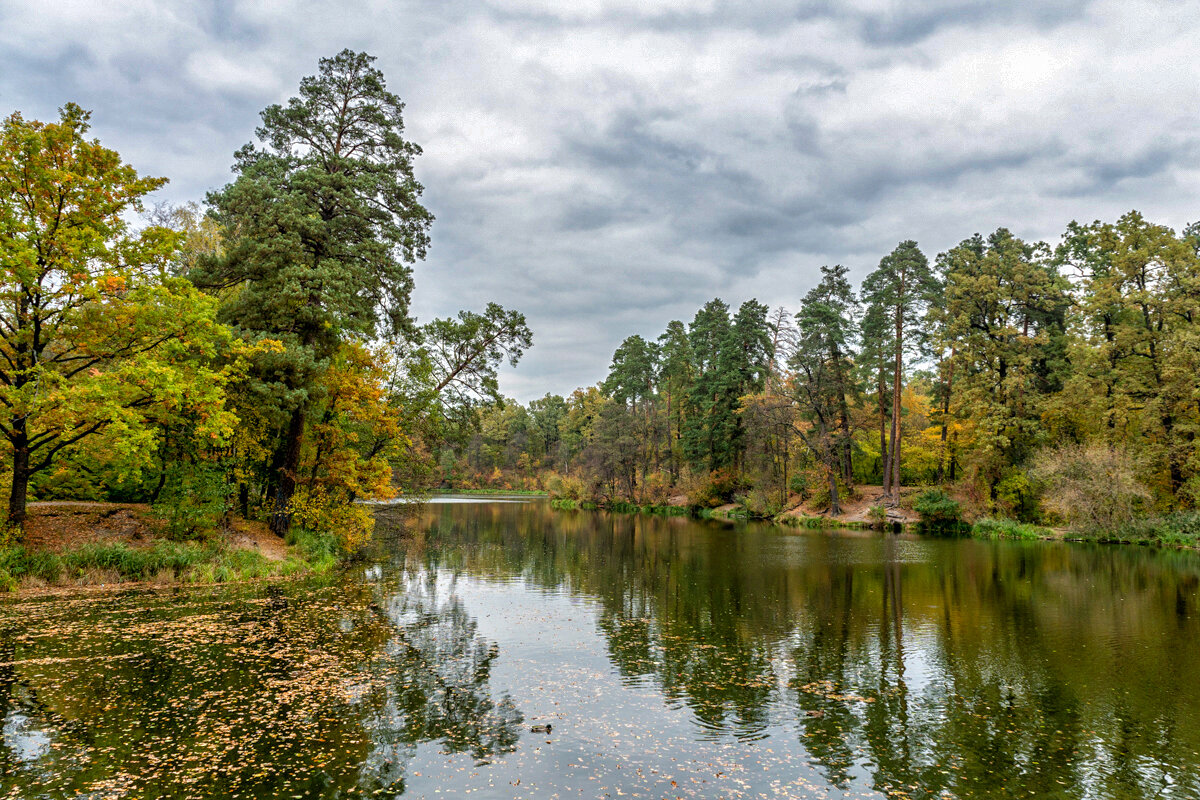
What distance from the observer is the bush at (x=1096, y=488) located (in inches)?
1166

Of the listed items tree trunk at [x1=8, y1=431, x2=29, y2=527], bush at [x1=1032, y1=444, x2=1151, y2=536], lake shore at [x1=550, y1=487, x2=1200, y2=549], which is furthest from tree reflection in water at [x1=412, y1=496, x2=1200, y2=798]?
tree trunk at [x1=8, y1=431, x2=29, y2=527]

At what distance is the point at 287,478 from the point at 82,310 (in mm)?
8077

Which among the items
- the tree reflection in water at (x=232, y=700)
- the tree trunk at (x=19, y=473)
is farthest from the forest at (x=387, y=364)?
the tree reflection in water at (x=232, y=700)

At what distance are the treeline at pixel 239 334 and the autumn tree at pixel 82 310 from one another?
5cm

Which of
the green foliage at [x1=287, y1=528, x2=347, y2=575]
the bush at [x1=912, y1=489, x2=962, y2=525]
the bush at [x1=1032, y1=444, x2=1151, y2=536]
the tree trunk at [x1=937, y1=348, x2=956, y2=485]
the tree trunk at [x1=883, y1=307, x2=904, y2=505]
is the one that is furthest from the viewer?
the tree trunk at [x1=937, y1=348, x2=956, y2=485]

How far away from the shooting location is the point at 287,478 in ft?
70.8

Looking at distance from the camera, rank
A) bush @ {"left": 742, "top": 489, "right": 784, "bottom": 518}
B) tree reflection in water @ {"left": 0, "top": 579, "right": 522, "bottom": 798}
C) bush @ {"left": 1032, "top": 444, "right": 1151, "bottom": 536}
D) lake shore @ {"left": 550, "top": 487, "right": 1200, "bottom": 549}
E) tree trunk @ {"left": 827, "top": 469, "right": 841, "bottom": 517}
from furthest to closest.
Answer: bush @ {"left": 742, "top": 489, "right": 784, "bottom": 518} → tree trunk @ {"left": 827, "top": 469, "right": 841, "bottom": 517} → bush @ {"left": 1032, "top": 444, "right": 1151, "bottom": 536} → lake shore @ {"left": 550, "top": 487, "right": 1200, "bottom": 549} → tree reflection in water @ {"left": 0, "top": 579, "right": 522, "bottom": 798}

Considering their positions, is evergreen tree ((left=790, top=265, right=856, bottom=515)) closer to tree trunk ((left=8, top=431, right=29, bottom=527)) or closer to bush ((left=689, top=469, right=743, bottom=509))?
bush ((left=689, top=469, right=743, bottom=509))

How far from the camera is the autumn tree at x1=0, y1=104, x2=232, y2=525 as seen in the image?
14.4 meters

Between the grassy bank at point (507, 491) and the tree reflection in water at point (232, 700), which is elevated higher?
the tree reflection in water at point (232, 700)

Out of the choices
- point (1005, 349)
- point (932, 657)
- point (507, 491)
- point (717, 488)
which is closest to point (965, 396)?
point (1005, 349)

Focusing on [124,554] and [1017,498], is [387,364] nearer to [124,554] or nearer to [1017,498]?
[124,554]

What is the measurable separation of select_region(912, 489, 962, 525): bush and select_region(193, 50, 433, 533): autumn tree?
32.3 meters

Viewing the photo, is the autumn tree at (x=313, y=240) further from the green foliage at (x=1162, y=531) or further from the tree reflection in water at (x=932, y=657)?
the green foliage at (x=1162, y=531)
